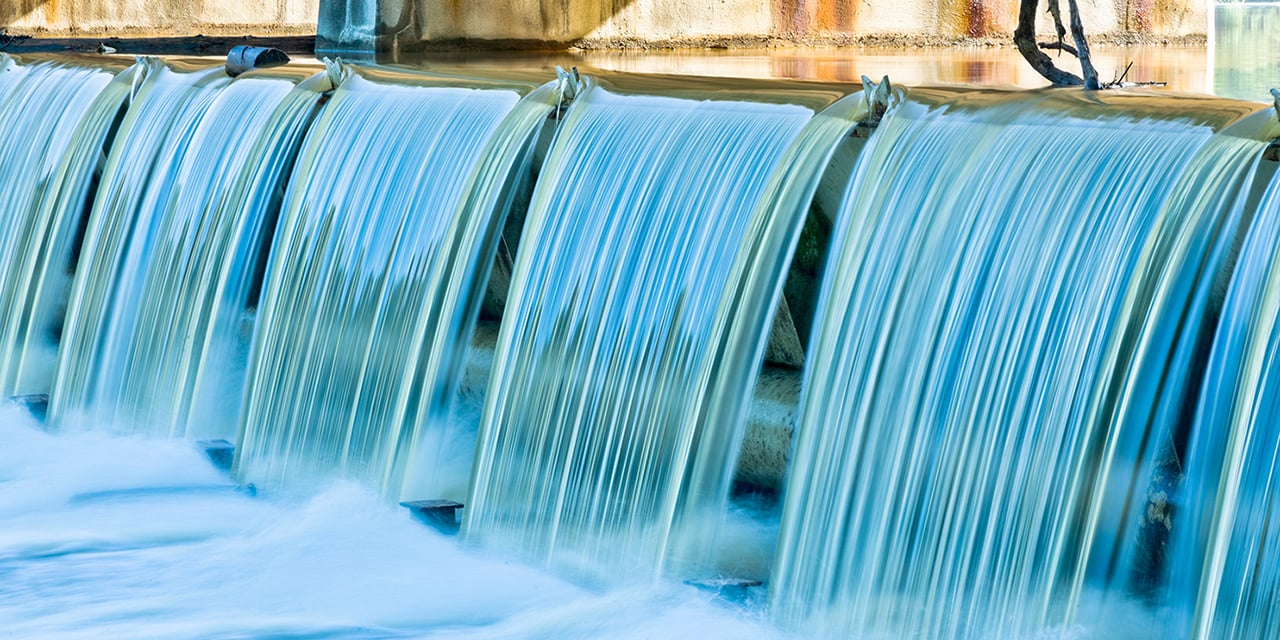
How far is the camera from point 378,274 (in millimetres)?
6746

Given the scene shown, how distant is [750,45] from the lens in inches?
615

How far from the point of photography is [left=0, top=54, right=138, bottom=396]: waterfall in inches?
328

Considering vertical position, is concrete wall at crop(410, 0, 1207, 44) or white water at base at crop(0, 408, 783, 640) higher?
concrete wall at crop(410, 0, 1207, 44)

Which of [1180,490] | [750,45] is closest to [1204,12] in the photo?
[750,45]

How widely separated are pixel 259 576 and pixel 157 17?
12295 millimetres

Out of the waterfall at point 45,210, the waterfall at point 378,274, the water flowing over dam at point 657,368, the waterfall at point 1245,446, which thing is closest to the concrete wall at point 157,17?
the waterfall at point 45,210

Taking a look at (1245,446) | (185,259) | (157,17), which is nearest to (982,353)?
(1245,446)

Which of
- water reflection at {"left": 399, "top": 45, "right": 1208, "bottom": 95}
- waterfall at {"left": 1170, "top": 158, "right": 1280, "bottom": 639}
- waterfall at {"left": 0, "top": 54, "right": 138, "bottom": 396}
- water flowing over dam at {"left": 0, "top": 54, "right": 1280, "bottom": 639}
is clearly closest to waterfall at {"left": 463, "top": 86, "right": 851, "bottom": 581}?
water flowing over dam at {"left": 0, "top": 54, "right": 1280, "bottom": 639}

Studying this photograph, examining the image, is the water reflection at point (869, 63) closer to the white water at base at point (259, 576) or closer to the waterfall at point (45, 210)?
the waterfall at point (45, 210)

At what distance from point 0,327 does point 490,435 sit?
391cm

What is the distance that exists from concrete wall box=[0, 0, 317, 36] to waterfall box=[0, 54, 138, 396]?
758cm

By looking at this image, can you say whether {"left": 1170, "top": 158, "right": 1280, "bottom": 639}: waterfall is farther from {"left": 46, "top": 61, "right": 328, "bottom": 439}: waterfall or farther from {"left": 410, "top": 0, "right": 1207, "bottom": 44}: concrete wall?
{"left": 410, "top": 0, "right": 1207, "bottom": 44}: concrete wall

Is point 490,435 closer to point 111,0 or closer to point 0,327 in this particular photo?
point 0,327

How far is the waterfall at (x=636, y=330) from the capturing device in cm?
536
